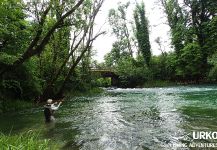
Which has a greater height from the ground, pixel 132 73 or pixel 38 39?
pixel 132 73

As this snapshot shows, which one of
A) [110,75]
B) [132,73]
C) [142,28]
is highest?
[142,28]

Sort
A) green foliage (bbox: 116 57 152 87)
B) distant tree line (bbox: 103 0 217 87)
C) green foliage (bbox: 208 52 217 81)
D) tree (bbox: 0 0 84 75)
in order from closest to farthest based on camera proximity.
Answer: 1. tree (bbox: 0 0 84 75)
2. green foliage (bbox: 208 52 217 81)
3. distant tree line (bbox: 103 0 217 87)
4. green foliage (bbox: 116 57 152 87)

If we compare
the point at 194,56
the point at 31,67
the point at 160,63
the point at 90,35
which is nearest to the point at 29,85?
the point at 31,67

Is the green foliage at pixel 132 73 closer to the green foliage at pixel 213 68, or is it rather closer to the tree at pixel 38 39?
the green foliage at pixel 213 68

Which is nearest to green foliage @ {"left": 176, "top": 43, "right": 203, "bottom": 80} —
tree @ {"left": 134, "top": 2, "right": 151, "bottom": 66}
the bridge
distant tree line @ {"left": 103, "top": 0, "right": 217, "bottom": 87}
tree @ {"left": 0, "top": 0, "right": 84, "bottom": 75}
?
distant tree line @ {"left": 103, "top": 0, "right": 217, "bottom": 87}

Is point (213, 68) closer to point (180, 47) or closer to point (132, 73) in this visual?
point (180, 47)

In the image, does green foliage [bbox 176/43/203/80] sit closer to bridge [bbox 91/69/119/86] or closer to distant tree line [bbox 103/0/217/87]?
distant tree line [bbox 103/0/217/87]

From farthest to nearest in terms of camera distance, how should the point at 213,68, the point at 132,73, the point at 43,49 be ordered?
the point at 132,73
the point at 213,68
the point at 43,49

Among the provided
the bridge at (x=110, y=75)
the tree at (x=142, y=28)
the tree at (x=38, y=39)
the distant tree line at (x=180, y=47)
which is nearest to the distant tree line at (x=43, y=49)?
the tree at (x=38, y=39)

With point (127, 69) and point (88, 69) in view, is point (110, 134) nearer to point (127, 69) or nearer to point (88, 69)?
point (88, 69)

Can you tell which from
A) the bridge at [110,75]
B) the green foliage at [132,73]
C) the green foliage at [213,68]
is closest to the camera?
the green foliage at [213,68]

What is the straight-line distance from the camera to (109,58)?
7188 cm

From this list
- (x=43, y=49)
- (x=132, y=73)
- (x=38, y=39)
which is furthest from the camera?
(x=132, y=73)

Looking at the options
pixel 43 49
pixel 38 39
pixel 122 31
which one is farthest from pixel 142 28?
pixel 38 39
